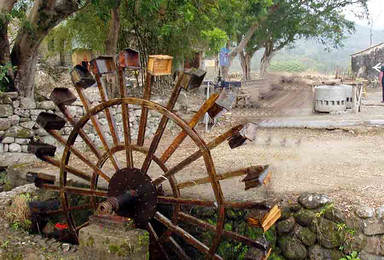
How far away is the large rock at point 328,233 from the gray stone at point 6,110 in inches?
A: 273

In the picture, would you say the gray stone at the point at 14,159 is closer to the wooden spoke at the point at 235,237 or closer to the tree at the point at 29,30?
the tree at the point at 29,30

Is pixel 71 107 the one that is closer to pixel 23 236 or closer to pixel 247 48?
pixel 23 236

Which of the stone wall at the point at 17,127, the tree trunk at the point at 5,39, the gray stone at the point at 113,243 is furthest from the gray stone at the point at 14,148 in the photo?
the gray stone at the point at 113,243

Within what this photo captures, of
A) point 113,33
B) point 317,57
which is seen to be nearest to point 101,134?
point 113,33

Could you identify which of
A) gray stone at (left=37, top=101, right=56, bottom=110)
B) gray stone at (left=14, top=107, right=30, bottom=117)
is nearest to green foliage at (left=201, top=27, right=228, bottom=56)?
gray stone at (left=37, top=101, right=56, bottom=110)

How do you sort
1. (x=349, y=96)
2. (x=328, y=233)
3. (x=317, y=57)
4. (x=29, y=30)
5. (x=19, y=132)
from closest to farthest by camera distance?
(x=328, y=233) → (x=29, y=30) → (x=19, y=132) → (x=349, y=96) → (x=317, y=57)

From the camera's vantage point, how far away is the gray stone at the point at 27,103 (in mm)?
9320

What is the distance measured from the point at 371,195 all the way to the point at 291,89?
10393 millimetres

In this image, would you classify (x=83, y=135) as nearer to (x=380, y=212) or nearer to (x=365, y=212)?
(x=365, y=212)

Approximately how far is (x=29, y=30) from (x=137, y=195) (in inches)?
218

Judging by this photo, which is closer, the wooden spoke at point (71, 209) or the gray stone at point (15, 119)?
the wooden spoke at point (71, 209)

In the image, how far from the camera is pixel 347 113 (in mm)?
13781

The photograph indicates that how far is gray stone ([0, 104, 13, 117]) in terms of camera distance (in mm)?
9028

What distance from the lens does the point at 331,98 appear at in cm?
1377
